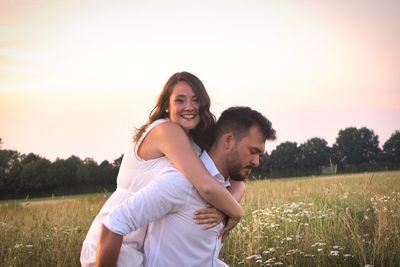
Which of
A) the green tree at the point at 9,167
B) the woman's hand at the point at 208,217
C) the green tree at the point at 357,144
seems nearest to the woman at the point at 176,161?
the woman's hand at the point at 208,217

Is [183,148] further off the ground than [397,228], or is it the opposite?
[183,148]

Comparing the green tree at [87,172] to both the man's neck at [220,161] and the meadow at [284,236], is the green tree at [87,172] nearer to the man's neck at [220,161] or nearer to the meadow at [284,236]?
the meadow at [284,236]

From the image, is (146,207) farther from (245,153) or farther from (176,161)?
(245,153)

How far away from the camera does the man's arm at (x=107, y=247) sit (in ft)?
8.53

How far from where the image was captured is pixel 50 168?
23.6 metres

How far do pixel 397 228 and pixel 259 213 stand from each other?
6.47ft

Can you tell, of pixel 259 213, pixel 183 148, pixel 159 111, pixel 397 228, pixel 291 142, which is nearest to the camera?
pixel 183 148

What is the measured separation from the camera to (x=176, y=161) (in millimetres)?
2908

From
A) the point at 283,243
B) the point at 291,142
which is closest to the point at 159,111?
the point at 283,243

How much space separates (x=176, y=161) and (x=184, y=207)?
33 centimetres

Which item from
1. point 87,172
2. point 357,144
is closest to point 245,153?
point 87,172

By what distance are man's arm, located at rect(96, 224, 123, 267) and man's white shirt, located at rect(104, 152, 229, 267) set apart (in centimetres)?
5

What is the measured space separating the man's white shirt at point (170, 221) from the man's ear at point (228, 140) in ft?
0.47

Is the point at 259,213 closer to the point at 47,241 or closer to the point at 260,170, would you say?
the point at 47,241
